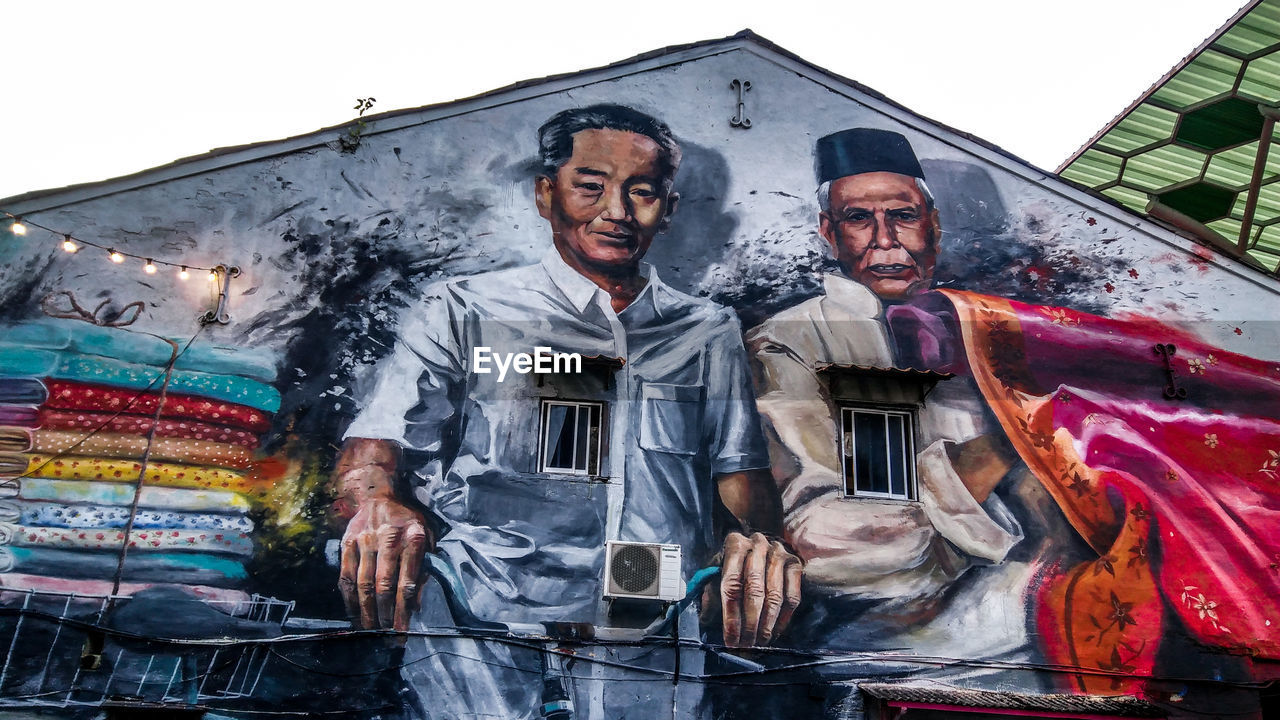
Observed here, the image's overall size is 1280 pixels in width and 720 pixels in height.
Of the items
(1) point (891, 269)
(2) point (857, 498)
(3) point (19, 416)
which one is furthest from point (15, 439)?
(1) point (891, 269)

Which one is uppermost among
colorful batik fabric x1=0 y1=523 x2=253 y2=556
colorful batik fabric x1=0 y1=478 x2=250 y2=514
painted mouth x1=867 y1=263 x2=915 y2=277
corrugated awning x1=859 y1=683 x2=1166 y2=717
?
painted mouth x1=867 y1=263 x2=915 y2=277

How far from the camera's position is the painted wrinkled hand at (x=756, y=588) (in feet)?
30.4

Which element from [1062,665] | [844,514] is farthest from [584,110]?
[1062,665]

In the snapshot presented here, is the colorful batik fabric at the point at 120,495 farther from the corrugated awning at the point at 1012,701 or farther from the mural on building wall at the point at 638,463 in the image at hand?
the corrugated awning at the point at 1012,701

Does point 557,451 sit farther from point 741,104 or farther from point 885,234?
point 741,104

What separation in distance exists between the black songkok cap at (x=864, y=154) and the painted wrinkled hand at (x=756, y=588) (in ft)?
14.1

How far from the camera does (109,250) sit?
31.5ft

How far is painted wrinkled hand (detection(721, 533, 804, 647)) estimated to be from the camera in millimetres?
9258

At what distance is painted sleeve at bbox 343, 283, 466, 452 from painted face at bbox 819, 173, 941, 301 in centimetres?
433

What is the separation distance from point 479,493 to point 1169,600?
23.0ft

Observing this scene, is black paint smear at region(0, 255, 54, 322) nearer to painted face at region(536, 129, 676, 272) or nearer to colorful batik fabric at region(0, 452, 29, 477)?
colorful batik fabric at region(0, 452, 29, 477)

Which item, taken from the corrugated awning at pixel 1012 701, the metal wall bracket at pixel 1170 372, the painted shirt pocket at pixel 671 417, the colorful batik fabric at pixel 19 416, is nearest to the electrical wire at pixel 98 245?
the colorful batik fabric at pixel 19 416

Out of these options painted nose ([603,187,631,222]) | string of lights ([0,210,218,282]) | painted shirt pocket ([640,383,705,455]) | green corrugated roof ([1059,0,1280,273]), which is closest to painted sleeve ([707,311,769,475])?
painted shirt pocket ([640,383,705,455])

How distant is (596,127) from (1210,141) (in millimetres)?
10624
